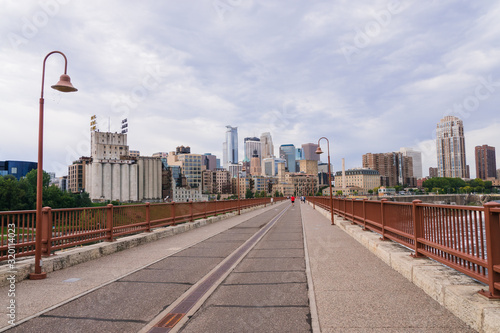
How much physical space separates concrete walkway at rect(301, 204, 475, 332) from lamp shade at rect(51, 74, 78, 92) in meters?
7.20

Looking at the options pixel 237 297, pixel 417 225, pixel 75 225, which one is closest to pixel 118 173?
pixel 75 225

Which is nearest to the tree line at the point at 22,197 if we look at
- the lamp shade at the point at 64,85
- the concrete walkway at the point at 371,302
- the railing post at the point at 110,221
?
the railing post at the point at 110,221

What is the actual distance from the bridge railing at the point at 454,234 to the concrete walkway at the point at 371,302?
75cm

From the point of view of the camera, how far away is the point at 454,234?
5.93 m

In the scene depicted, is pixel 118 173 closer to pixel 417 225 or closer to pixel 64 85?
pixel 64 85

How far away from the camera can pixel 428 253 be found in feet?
23.5

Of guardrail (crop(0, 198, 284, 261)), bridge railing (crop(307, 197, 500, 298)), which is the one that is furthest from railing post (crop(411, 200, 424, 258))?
guardrail (crop(0, 198, 284, 261))

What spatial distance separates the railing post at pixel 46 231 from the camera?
8.82m

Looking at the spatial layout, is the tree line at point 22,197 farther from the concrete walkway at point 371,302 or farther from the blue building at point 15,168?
the blue building at point 15,168

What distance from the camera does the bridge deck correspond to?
474cm

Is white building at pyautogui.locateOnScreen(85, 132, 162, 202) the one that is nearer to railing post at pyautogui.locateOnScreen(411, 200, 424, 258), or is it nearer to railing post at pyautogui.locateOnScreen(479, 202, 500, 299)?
railing post at pyautogui.locateOnScreen(411, 200, 424, 258)

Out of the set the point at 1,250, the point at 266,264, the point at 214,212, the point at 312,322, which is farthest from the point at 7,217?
the point at 214,212

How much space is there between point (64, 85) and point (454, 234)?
8.84m

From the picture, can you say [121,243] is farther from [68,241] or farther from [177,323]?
[177,323]
